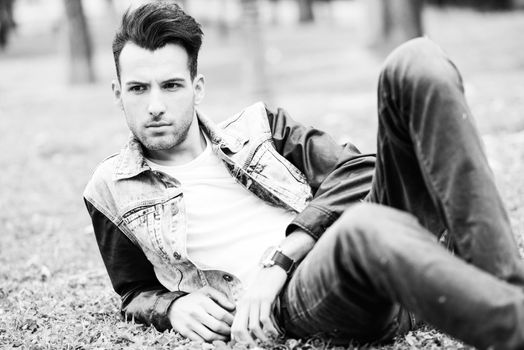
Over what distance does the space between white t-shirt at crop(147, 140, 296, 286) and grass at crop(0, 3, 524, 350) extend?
432 mm

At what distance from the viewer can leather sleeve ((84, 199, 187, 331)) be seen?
362 cm

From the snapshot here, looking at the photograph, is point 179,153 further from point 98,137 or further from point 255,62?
point 255,62

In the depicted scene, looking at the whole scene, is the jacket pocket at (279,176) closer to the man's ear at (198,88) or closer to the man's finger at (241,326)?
the man's ear at (198,88)

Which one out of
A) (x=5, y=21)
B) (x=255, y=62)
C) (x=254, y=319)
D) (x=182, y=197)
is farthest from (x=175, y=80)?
(x=5, y=21)

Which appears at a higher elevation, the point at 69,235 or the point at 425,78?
the point at 425,78

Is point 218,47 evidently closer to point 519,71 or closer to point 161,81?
point 519,71

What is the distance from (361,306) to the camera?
9.23 ft

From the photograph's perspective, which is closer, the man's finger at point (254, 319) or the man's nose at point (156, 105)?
the man's finger at point (254, 319)

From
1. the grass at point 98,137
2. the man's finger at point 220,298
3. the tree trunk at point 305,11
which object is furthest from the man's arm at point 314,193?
the tree trunk at point 305,11

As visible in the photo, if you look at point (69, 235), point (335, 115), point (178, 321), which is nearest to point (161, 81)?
point (178, 321)

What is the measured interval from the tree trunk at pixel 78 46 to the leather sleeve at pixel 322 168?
545 inches

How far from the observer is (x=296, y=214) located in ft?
12.2

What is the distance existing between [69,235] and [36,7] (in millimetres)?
44678

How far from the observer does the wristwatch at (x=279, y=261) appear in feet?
10.6
